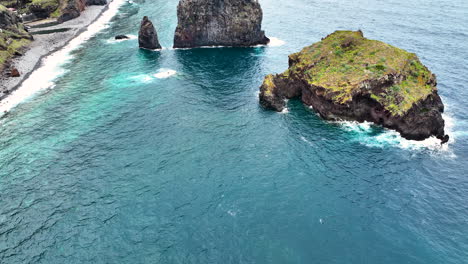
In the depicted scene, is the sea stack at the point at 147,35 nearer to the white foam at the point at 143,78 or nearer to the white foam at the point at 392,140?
the white foam at the point at 143,78

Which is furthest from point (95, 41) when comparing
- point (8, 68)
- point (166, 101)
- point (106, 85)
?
point (166, 101)

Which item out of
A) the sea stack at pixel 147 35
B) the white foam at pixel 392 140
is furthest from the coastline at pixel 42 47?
the white foam at pixel 392 140

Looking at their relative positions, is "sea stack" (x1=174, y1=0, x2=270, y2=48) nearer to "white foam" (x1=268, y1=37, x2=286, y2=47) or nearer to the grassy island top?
"white foam" (x1=268, y1=37, x2=286, y2=47)

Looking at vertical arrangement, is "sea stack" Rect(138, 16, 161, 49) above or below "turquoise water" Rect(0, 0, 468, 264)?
above

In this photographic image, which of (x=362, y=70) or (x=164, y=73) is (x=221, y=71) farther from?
(x=362, y=70)

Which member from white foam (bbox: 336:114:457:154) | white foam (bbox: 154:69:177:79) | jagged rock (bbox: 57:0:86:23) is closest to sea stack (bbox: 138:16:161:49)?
white foam (bbox: 154:69:177:79)

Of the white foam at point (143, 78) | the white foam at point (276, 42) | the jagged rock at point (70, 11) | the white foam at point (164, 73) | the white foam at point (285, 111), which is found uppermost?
the jagged rock at point (70, 11)
